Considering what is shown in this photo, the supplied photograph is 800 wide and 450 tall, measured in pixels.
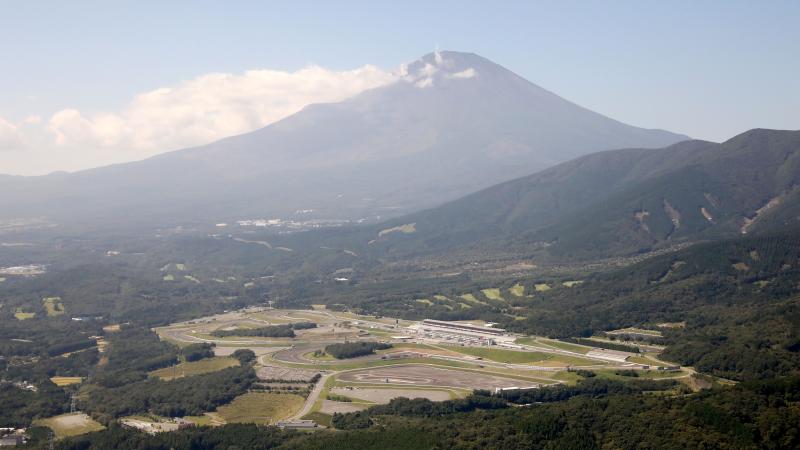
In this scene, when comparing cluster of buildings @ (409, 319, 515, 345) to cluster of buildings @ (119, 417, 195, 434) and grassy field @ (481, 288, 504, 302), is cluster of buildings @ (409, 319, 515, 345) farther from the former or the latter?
cluster of buildings @ (119, 417, 195, 434)

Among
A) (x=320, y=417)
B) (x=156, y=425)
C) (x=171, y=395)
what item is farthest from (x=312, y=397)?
(x=156, y=425)

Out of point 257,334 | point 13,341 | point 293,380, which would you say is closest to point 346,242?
point 257,334

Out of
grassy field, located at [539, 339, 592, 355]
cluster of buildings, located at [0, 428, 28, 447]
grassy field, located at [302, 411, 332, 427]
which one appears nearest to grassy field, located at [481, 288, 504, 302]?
grassy field, located at [539, 339, 592, 355]

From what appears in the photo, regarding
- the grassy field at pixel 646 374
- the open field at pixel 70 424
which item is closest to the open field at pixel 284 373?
the open field at pixel 70 424

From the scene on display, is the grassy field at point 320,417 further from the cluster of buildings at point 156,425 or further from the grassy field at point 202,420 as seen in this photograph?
the cluster of buildings at point 156,425

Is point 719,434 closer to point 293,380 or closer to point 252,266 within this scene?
point 293,380
